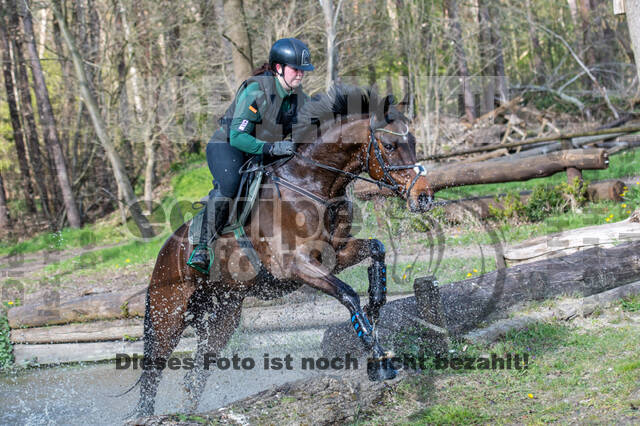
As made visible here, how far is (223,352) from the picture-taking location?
5633mm

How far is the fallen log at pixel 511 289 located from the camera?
5043 mm

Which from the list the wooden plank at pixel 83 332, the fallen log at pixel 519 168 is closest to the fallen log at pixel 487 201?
the fallen log at pixel 519 168

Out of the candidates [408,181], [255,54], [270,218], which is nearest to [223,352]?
[270,218]

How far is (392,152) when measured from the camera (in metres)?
4.02

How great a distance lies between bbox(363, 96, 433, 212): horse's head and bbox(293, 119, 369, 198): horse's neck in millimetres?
183

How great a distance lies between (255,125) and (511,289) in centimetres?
288

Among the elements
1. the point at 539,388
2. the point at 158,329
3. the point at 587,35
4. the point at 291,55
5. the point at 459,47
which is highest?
the point at 587,35

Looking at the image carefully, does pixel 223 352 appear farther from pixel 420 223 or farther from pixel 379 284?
pixel 420 223

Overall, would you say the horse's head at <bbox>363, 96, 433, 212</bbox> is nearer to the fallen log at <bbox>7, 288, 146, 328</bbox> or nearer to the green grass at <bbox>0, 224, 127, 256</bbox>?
the fallen log at <bbox>7, 288, 146, 328</bbox>

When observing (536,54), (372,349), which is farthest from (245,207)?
(536,54)

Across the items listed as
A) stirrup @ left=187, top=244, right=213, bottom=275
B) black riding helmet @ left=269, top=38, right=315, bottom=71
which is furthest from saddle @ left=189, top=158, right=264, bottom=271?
black riding helmet @ left=269, top=38, right=315, bottom=71

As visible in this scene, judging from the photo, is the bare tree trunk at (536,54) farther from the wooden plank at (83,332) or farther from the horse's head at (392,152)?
the horse's head at (392,152)

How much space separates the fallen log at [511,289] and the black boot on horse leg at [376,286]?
0.81 metres

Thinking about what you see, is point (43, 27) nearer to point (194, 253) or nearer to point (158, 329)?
point (158, 329)
